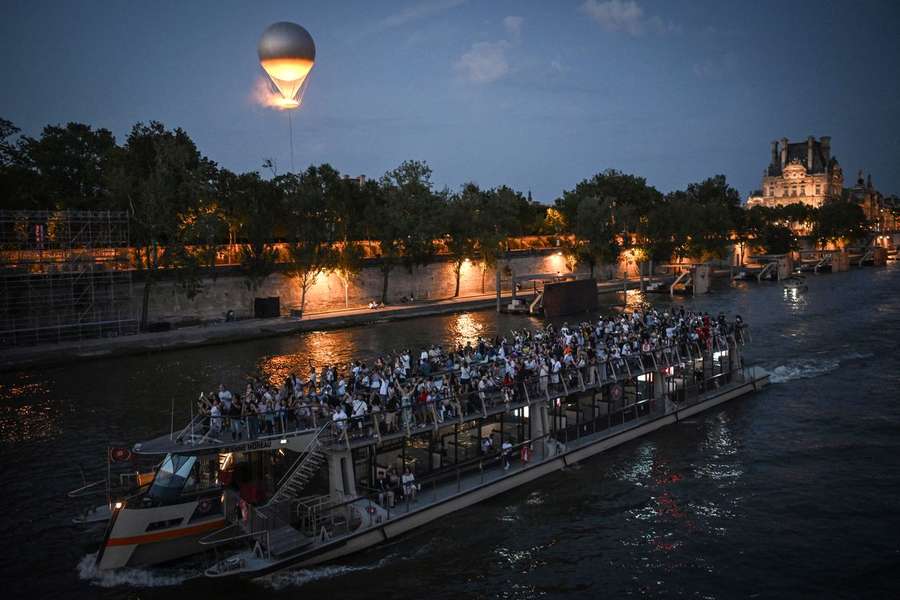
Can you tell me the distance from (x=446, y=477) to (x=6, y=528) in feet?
52.8

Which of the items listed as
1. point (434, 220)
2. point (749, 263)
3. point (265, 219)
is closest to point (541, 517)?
point (265, 219)

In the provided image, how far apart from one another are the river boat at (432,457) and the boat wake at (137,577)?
4.42 feet

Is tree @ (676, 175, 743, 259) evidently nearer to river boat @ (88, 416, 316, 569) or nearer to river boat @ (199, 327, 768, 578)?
river boat @ (199, 327, 768, 578)

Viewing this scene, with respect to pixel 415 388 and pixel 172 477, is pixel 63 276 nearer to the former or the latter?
pixel 172 477

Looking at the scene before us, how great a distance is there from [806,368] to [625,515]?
2949 cm

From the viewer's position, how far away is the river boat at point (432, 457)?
2261 cm

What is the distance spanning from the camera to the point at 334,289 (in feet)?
280

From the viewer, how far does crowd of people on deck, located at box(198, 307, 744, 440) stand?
24109 millimetres

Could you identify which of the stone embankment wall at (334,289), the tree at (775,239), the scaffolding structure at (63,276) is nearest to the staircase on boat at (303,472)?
the scaffolding structure at (63,276)

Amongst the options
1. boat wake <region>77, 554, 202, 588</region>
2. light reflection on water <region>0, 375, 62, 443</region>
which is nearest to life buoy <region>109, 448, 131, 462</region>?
boat wake <region>77, 554, 202, 588</region>

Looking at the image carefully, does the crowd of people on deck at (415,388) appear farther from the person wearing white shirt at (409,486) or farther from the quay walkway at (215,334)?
the quay walkway at (215,334)

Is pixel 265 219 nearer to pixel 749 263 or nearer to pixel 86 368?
pixel 86 368

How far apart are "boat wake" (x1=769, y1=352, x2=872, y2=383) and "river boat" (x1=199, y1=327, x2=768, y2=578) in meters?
14.2

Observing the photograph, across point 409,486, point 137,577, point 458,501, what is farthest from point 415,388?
point 137,577
